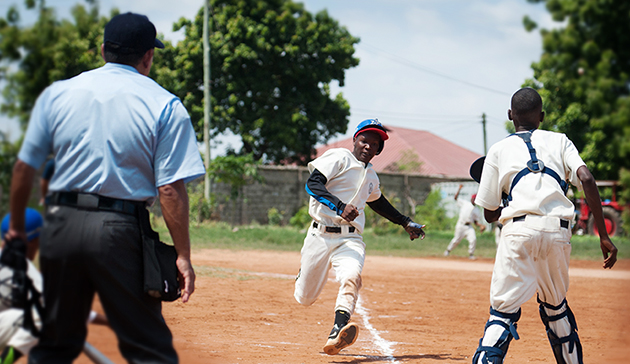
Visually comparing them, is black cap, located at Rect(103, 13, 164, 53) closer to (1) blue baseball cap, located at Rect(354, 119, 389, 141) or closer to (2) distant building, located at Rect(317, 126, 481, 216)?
(1) blue baseball cap, located at Rect(354, 119, 389, 141)

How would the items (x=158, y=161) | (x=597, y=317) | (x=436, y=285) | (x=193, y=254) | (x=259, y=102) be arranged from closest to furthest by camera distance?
(x=158, y=161)
(x=597, y=317)
(x=436, y=285)
(x=193, y=254)
(x=259, y=102)

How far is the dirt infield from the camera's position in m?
5.70

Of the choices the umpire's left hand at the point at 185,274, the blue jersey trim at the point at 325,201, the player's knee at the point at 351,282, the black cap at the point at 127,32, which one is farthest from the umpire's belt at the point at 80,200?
the player's knee at the point at 351,282

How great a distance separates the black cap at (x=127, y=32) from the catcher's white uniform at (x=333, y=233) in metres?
3.15

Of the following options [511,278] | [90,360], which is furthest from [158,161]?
[511,278]

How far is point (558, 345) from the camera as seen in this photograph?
4.37 meters

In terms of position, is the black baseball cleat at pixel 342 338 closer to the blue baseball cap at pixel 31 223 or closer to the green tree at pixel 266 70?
the blue baseball cap at pixel 31 223

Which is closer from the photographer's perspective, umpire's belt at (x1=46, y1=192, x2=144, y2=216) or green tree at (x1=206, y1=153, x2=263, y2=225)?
umpire's belt at (x1=46, y1=192, x2=144, y2=216)

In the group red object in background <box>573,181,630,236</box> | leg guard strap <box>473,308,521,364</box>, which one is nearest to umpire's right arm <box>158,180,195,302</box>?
leg guard strap <box>473,308,521,364</box>

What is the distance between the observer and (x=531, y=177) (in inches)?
165

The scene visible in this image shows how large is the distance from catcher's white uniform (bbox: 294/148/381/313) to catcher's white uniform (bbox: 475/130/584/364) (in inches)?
71.8

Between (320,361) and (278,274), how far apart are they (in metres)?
7.37

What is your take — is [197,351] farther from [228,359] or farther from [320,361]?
[320,361]

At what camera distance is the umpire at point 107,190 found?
103 inches
